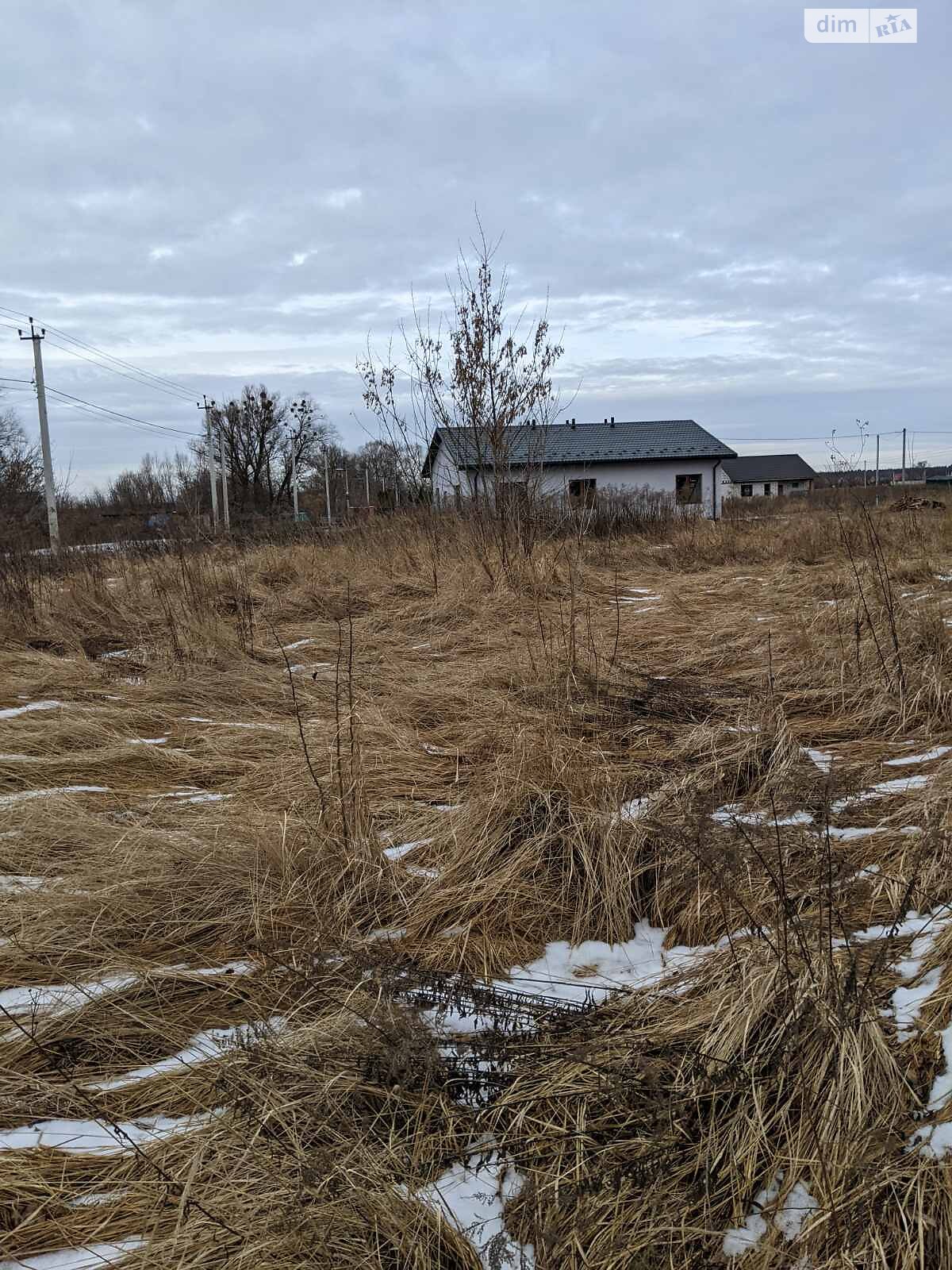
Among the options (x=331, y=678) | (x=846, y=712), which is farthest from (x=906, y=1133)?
(x=331, y=678)

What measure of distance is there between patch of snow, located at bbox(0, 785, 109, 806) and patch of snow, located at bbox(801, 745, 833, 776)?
8.36 ft

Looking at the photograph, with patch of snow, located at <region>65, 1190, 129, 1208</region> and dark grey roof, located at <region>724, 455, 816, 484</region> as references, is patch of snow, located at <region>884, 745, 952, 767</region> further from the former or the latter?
dark grey roof, located at <region>724, 455, 816, 484</region>

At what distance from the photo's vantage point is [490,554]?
715 centimetres

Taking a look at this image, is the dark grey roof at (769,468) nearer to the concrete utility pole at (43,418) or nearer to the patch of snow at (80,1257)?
the concrete utility pole at (43,418)

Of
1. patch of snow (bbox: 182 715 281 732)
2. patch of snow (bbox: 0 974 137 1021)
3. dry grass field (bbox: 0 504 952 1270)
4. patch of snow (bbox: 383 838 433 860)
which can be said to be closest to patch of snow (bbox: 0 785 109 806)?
dry grass field (bbox: 0 504 952 1270)

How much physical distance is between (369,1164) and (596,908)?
0.90 m

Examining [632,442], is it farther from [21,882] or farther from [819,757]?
[21,882]

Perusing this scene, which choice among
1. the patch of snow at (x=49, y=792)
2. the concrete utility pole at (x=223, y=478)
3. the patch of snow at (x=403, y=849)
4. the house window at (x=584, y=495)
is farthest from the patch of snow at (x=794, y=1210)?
the concrete utility pole at (x=223, y=478)

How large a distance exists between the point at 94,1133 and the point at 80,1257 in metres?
0.21

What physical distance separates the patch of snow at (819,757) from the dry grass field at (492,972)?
0.08 ft

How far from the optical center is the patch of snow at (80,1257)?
113 cm

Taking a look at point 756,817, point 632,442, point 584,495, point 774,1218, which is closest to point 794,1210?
point 774,1218

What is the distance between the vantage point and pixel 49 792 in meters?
2.74

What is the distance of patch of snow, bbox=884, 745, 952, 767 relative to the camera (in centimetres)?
276
